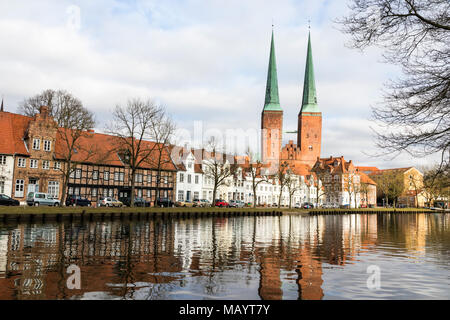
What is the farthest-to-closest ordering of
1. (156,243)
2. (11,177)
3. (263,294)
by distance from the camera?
(11,177) → (156,243) → (263,294)

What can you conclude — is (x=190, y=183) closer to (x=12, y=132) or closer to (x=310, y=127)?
(x=12, y=132)

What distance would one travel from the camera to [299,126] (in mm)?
154000

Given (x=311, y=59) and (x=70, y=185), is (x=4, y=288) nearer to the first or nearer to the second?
(x=70, y=185)

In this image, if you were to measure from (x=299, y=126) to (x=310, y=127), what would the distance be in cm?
471

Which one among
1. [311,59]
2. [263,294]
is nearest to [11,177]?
[263,294]

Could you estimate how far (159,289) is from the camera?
11477 millimetres

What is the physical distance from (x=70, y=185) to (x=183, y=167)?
26304mm

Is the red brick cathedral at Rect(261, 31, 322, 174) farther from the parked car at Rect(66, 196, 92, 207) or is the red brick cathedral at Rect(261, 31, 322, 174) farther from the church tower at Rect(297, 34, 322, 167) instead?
the parked car at Rect(66, 196, 92, 207)

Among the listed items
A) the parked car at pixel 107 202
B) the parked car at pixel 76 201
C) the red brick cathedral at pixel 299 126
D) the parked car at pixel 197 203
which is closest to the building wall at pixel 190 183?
the parked car at pixel 197 203

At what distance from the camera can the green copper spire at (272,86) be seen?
15100cm

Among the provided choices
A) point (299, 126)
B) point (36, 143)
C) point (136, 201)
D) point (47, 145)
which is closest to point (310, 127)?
point (299, 126)

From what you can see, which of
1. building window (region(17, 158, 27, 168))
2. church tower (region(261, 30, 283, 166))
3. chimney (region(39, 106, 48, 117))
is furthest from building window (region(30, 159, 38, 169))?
church tower (region(261, 30, 283, 166))

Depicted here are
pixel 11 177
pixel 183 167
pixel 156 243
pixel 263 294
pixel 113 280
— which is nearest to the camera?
pixel 263 294

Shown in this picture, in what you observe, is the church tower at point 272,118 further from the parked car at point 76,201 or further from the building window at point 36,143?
the building window at point 36,143
